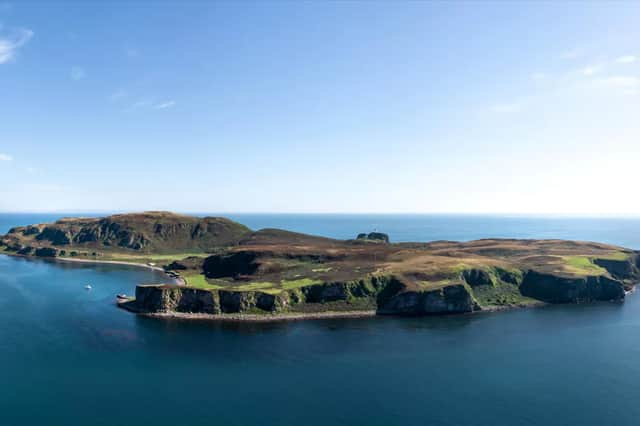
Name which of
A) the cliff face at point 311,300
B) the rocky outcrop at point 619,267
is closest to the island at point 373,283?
the cliff face at point 311,300

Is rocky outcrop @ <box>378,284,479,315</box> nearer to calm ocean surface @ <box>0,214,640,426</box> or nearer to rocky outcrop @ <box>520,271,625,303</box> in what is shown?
calm ocean surface @ <box>0,214,640,426</box>

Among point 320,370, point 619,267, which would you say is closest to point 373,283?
point 320,370

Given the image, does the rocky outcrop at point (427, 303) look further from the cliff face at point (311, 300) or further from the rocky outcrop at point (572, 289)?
the rocky outcrop at point (572, 289)

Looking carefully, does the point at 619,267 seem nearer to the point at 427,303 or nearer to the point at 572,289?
the point at 572,289

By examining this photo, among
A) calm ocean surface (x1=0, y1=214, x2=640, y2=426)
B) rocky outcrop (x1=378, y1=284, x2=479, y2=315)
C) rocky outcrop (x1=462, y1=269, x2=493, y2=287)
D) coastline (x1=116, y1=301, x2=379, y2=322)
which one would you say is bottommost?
calm ocean surface (x1=0, y1=214, x2=640, y2=426)

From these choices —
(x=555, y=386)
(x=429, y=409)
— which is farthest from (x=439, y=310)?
(x=429, y=409)

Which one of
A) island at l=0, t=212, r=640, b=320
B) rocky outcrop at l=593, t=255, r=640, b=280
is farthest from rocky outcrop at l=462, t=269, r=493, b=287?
rocky outcrop at l=593, t=255, r=640, b=280
